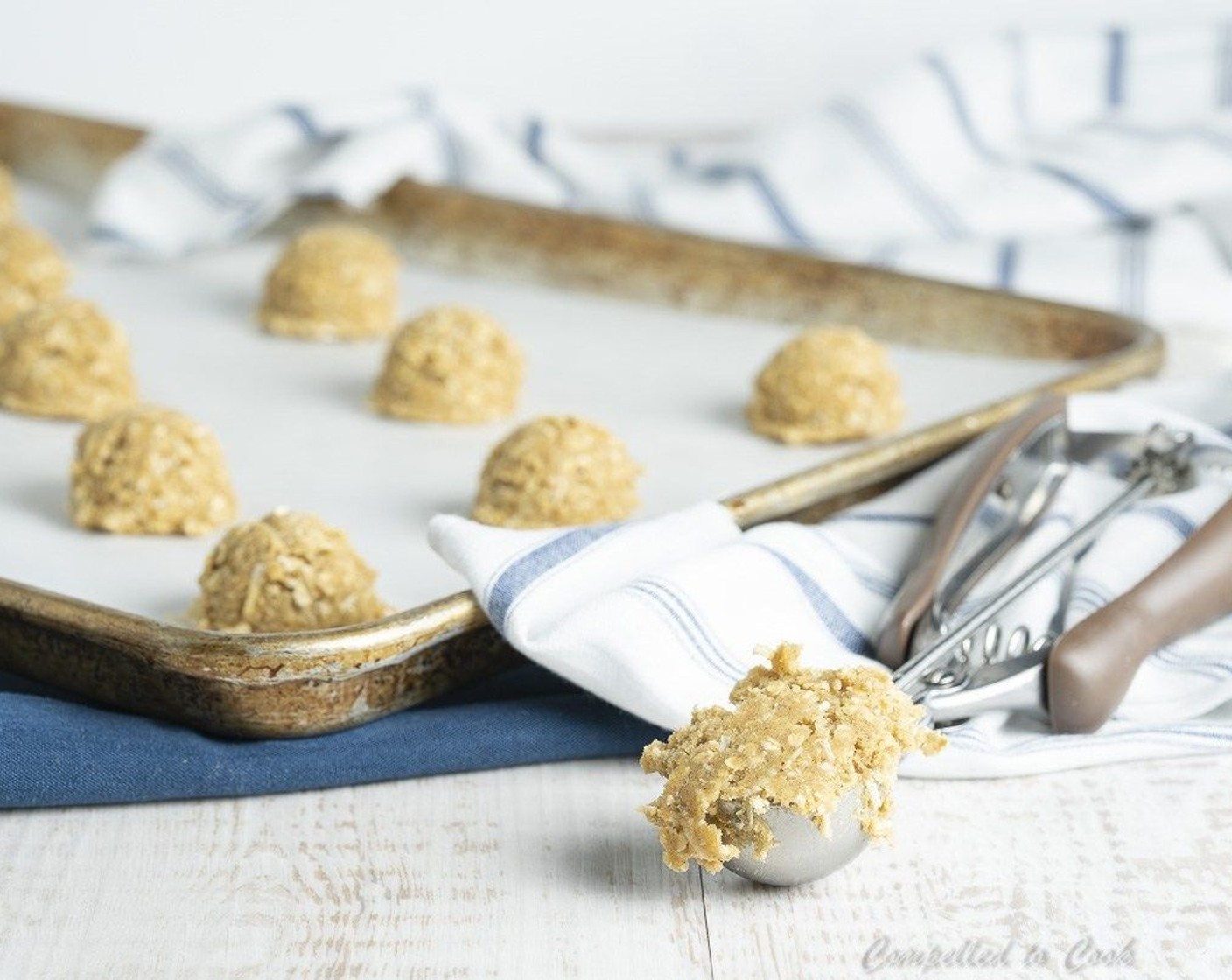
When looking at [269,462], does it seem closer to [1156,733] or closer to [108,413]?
[108,413]

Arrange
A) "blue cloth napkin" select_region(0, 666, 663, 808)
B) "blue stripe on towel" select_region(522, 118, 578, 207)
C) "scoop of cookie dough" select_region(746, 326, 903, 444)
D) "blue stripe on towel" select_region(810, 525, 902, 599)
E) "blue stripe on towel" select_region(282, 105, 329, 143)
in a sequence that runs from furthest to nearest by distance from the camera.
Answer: "blue stripe on towel" select_region(522, 118, 578, 207)
"blue stripe on towel" select_region(282, 105, 329, 143)
"scoop of cookie dough" select_region(746, 326, 903, 444)
"blue stripe on towel" select_region(810, 525, 902, 599)
"blue cloth napkin" select_region(0, 666, 663, 808)

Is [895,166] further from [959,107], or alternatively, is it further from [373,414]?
[373,414]

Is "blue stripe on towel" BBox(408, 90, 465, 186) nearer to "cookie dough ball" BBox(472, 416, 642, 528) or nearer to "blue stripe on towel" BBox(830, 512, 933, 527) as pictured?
"cookie dough ball" BBox(472, 416, 642, 528)

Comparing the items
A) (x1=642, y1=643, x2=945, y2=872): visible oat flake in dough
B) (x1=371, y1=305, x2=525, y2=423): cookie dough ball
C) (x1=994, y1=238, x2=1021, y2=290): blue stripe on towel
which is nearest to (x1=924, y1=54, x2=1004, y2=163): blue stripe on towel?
(x1=994, y1=238, x2=1021, y2=290): blue stripe on towel

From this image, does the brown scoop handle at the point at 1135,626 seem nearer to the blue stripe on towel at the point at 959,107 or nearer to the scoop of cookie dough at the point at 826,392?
the scoop of cookie dough at the point at 826,392

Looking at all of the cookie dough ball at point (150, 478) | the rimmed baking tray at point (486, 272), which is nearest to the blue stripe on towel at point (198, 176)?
the rimmed baking tray at point (486, 272)

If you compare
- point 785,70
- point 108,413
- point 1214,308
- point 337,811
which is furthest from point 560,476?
point 785,70

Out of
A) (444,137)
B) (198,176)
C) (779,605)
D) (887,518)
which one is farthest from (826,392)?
(198,176)

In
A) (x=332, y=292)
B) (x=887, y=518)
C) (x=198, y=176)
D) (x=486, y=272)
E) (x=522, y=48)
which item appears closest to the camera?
(x=887, y=518)
